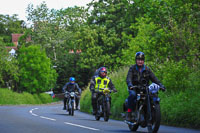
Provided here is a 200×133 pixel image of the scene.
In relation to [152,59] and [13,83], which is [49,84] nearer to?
[13,83]

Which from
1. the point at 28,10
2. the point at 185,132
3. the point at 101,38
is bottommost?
the point at 185,132

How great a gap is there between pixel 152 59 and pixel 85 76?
6091cm

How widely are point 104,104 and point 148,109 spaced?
6.97 meters

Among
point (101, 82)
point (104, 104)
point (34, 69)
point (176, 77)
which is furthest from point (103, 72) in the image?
point (34, 69)

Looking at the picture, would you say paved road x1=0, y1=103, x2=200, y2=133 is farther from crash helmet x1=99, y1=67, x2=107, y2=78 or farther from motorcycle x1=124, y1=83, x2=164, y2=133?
crash helmet x1=99, y1=67, x2=107, y2=78

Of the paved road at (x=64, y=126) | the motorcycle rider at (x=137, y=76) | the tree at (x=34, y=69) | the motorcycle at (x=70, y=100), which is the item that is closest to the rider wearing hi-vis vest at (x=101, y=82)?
the paved road at (x=64, y=126)

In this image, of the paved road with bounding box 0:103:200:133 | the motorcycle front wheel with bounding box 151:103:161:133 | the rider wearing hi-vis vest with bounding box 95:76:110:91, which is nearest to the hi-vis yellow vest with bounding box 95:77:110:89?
the rider wearing hi-vis vest with bounding box 95:76:110:91

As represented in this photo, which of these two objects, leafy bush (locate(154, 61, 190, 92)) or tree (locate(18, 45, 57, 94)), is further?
tree (locate(18, 45, 57, 94))

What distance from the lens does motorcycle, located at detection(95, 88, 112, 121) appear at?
17.3 m

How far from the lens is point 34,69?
2899 inches

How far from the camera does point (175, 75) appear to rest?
1680 centimetres

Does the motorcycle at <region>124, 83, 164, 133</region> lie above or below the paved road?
above

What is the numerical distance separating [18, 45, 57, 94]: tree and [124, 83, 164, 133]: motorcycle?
6154cm

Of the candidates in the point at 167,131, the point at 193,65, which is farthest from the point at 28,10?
the point at 167,131
